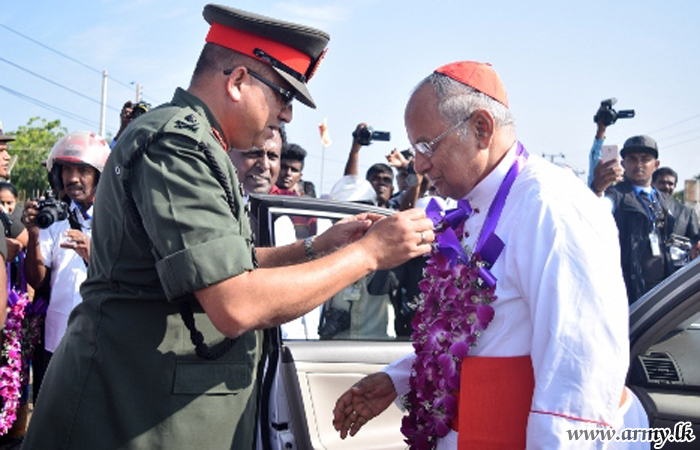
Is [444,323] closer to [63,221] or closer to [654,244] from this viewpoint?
[63,221]

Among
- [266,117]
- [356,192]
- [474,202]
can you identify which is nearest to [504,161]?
[474,202]

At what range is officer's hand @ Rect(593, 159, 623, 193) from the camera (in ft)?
20.1

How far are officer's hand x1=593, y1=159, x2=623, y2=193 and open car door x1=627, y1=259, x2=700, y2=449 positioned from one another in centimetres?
327

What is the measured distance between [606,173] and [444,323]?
426 centimetres

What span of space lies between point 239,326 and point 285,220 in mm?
1937

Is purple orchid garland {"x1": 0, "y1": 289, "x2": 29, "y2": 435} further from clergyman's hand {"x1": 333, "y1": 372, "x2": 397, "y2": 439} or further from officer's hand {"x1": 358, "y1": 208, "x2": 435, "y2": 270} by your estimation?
officer's hand {"x1": 358, "y1": 208, "x2": 435, "y2": 270}

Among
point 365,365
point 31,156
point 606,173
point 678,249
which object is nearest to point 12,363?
point 365,365

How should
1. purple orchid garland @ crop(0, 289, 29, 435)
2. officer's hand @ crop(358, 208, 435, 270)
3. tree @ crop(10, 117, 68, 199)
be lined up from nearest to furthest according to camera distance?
officer's hand @ crop(358, 208, 435, 270), purple orchid garland @ crop(0, 289, 29, 435), tree @ crop(10, 117, 68, 199)

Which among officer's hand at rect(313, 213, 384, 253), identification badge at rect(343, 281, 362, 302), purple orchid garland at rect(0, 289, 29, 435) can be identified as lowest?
purple orchid garland at rect(0, 289, 29, 435)

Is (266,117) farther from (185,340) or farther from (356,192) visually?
(356,192)

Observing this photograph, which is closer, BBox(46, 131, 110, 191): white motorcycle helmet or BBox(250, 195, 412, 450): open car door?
BBox(250, 195, 412, 450): open car door

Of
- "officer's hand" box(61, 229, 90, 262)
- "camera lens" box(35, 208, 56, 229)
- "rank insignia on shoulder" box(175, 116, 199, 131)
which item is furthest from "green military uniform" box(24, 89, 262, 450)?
"camera lens" box(35, 208, 56, 229)

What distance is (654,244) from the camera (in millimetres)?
7543

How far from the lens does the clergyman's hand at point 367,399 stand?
2719mm
